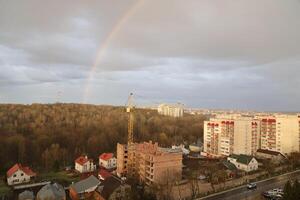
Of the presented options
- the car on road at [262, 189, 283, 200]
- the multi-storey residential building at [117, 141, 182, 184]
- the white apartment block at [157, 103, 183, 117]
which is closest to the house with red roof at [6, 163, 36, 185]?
the multi-storey residential building at [117, 141, 182, 184]

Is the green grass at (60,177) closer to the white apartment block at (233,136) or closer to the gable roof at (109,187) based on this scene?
the gable roof at (109,187)

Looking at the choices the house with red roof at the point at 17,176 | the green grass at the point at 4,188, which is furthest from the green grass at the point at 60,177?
the green grass at the point at 4,188

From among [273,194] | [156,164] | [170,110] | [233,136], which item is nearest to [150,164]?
[156,164]

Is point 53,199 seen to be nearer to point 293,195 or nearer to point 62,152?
point 293,195

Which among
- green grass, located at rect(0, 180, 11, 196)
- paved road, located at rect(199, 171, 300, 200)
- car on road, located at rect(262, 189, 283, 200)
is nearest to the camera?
car on road, located at rect(262, 189, 283, 200)

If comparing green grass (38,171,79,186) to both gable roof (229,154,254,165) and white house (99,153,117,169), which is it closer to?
white house (99,153,117,169)

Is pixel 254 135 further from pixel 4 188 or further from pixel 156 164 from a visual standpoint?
pixel 4 188

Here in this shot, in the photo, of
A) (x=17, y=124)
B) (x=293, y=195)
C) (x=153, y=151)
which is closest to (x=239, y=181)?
(x=153, y=151)
